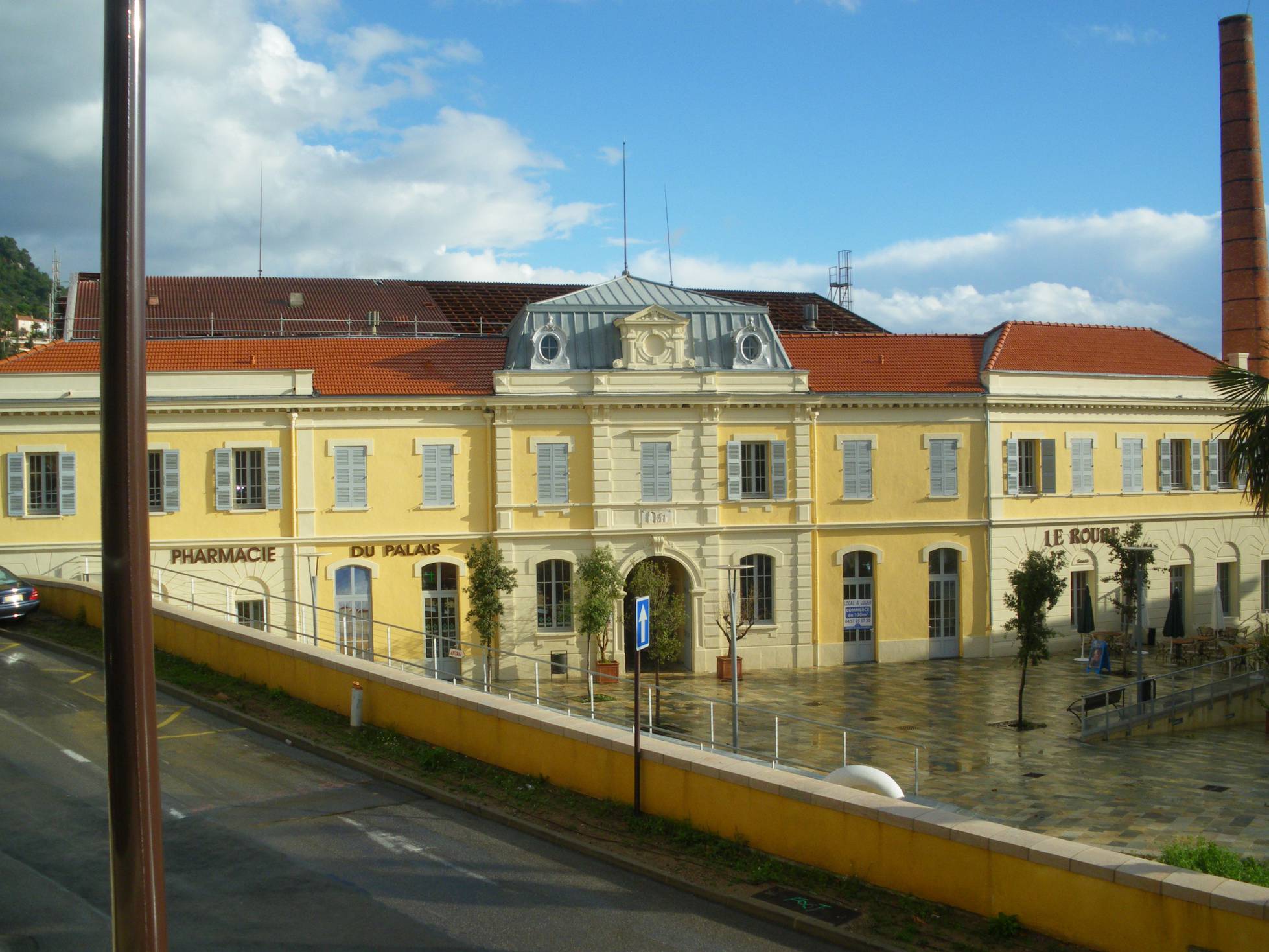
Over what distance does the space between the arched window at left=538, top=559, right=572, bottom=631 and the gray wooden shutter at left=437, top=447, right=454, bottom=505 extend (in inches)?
132

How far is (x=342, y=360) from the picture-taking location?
3180cm

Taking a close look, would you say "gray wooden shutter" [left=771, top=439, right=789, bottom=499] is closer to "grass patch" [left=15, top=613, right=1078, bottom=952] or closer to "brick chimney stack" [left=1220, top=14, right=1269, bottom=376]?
"grass patch" [left=15, top=613, right=1078, bottom=952]

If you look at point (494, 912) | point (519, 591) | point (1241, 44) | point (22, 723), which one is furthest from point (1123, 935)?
point (1241, 44)

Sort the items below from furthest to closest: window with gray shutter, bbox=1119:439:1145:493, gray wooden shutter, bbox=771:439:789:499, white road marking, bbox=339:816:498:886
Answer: window with gray shutter, bbox=1119:439:1145:493 < gray wooden shutter, bbox=771:439:789:499 < white road marking, bbox=339:816:498:886

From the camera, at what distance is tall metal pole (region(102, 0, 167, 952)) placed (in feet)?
16.6

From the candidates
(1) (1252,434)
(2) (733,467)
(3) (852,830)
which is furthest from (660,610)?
(3) (852,830)

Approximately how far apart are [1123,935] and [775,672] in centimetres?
2473

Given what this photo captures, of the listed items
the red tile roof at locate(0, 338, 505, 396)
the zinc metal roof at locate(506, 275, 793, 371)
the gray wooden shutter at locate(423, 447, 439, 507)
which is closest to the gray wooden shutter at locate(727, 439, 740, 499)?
the zinc metal roof at locate(506, 275, 793, 371)

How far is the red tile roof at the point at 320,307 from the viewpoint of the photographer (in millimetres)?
39219

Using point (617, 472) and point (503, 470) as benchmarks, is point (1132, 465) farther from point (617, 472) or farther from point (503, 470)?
point (503, 470)

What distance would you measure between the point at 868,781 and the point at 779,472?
865 inches

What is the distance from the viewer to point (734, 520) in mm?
33031

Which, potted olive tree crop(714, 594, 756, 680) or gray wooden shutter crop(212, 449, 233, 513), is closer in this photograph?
gray wooden shutter crop(212, 449, 233, 513)

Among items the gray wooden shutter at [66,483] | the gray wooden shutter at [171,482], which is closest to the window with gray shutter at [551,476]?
the gray wooden shutter at [171,482]
